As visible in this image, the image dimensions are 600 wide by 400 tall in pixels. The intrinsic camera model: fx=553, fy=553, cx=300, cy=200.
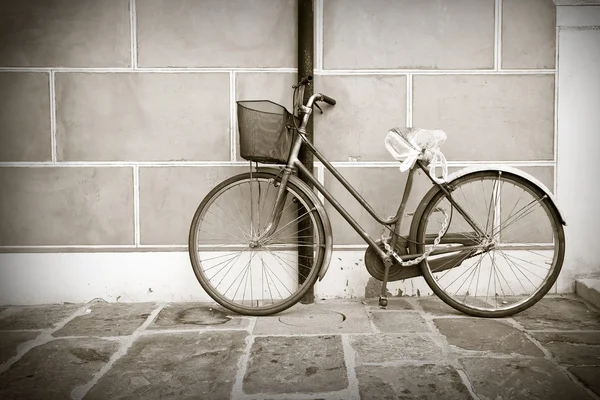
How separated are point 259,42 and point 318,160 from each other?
943mm

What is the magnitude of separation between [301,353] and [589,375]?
140cm

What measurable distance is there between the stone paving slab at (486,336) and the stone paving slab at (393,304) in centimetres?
34

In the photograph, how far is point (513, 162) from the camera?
13.2 feet

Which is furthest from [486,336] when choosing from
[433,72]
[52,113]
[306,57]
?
[52,113]

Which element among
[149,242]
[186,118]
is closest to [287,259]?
[149,242]

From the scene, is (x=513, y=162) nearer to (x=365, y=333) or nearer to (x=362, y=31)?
(x=362, y=31)

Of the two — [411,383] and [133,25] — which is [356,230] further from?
[133,25]

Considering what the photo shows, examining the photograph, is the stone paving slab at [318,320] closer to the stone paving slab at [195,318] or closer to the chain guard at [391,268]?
the stone paving slab at [195,318]

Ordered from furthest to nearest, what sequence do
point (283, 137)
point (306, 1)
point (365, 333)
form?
point (306, 1) < point (283, 137) < point (365, 333)

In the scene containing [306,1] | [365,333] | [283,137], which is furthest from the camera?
[306,1]

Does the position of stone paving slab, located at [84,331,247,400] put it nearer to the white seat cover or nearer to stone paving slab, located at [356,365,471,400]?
stone paving slab, located at [356,365,471,400]

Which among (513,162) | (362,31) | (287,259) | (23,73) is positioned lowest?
(287,259)

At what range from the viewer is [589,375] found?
2.61 metres

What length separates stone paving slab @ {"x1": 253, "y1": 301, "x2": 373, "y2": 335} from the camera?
3330 mm
